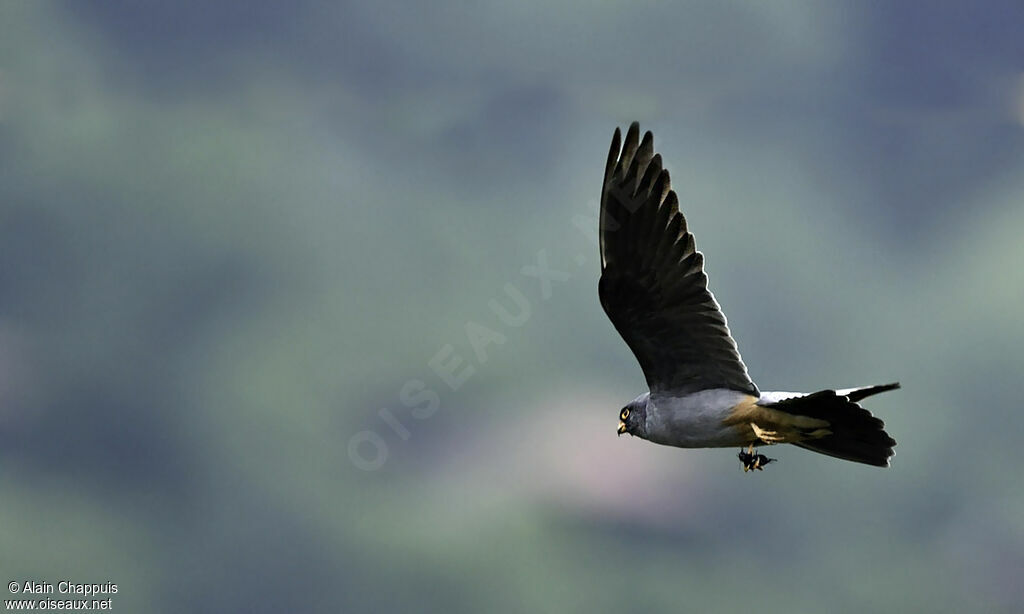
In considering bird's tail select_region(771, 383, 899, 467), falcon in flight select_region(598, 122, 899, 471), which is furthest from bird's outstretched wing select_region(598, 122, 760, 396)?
bird's tail select_region(771, 383, 899, 467)

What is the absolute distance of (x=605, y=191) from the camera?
13.6 metres

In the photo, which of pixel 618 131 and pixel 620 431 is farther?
pixel 620 431

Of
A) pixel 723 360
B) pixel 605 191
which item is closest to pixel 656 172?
Result: pixel 605 191

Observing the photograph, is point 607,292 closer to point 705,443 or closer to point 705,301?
point 705,301

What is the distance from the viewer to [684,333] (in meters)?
13.9

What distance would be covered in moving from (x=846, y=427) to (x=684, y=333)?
7.60 ft

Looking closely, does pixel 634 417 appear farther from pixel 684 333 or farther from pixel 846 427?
pixel 846 427

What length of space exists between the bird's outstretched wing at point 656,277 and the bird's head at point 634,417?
33.3 inches

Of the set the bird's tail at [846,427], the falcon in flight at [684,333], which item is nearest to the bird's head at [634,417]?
the falcon in flight at [684,333]

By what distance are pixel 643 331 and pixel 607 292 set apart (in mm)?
739

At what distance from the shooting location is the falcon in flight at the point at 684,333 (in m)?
13.3

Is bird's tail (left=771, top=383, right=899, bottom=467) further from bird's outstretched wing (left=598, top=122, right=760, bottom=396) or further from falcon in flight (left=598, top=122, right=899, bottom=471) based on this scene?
bird's outstretched wing (left=598, top=122, right=760, bottom=396)

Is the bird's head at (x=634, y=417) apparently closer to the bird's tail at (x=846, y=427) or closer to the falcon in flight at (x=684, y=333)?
the falcon in flight at (x=684, y=333)

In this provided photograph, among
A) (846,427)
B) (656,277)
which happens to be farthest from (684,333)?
(846,427)
